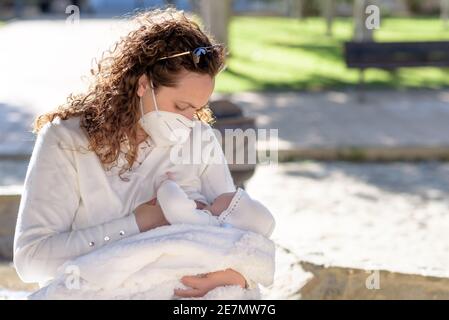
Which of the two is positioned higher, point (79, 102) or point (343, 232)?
point (79, 102)

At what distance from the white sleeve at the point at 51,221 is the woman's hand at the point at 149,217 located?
0.06 ft

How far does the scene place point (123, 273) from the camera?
2.39 metres

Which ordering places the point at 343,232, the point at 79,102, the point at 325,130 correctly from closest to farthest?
1. the point at 79,102
2. the point at 343,232
3. the point at 325,130

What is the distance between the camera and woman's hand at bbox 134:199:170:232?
8.07 ft

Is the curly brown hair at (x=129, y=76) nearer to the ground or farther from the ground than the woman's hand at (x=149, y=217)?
farther from the ground

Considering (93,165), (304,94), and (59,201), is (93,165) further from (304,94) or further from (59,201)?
(304,94)

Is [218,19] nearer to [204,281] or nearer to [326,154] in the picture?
[326,154]

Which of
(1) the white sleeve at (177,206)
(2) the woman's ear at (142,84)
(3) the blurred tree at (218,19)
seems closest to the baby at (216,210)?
(1) the white sleeve at (177,206)

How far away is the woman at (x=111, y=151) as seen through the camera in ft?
7.89

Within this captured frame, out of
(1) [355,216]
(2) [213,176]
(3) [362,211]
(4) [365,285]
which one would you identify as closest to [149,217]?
(2) [213,176]

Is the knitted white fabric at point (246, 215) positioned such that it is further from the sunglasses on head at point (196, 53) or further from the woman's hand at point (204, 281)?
the sunglasses on head at point (196, 53)
